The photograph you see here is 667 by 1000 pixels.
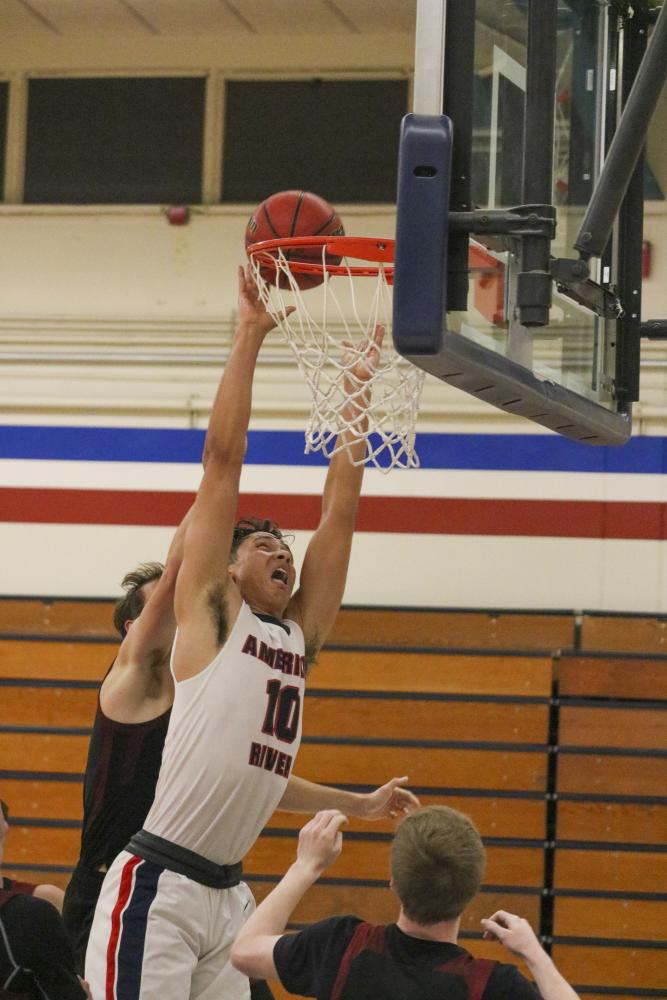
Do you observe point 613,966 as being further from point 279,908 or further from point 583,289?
point 279,908

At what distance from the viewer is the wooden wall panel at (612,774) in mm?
7887

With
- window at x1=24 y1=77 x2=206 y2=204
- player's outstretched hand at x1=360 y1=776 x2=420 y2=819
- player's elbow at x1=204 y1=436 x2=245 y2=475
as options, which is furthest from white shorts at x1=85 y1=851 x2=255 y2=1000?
window at x1=24 y1=77 x2=206 y2=204

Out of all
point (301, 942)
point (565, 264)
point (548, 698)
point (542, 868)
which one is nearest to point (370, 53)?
point (548, 698)

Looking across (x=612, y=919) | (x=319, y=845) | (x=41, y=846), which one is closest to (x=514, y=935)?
(x=319, y=845)

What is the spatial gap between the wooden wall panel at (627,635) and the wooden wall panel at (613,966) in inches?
65.4

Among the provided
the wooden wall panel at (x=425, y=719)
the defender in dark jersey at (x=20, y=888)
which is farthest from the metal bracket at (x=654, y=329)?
the wooden wall panel at (x=425, y=719)

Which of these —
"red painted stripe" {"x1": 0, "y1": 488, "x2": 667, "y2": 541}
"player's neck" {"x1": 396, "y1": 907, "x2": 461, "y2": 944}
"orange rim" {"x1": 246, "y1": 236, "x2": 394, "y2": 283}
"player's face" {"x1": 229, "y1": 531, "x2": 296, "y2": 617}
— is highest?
"orange rim" {"x1": 246, "y1": 236, "x2": 394, "y2": 283}

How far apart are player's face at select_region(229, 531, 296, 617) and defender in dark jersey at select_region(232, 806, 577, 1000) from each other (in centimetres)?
143

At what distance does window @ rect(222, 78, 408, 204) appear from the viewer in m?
8.78

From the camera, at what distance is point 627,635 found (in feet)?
26.5

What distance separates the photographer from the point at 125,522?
8758mm

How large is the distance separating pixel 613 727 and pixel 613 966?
130cm

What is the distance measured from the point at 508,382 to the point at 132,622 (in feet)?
6.49

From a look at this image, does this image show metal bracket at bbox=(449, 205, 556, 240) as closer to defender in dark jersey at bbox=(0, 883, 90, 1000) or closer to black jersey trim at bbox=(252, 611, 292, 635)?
black jersey trim at bbox=(252, 611, 292, 635)
